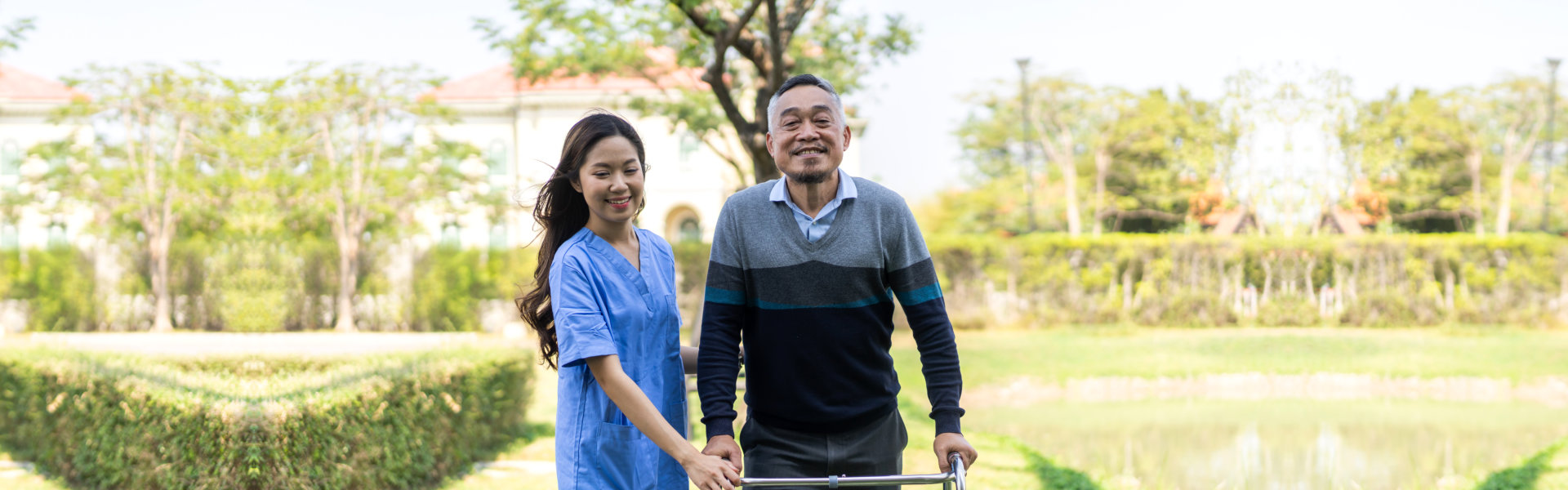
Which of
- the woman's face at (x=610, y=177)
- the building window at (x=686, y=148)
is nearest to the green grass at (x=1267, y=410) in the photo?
the woman's face at (x=610, y=177)

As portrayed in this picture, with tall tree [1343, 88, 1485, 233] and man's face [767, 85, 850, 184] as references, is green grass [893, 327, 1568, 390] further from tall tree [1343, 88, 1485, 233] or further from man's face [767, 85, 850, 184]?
man's face [767, 85, 850, 184]

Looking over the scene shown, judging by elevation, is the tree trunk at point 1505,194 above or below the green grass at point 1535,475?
above

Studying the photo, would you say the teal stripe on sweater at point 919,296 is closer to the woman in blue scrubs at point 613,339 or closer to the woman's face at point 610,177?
the woman in blue scrubs at point 613,339

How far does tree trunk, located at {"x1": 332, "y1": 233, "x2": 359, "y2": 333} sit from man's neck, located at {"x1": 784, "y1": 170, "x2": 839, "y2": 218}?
1491cm

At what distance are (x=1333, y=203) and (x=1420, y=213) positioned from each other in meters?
7.37

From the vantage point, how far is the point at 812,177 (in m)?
2.65

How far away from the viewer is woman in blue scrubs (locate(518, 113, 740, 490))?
7.84 feet

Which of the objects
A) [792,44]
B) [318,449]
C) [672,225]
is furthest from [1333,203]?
[672,225]

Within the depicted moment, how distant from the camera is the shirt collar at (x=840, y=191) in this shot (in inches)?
106

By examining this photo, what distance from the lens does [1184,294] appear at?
15109mm

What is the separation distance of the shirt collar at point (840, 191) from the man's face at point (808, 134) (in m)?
0.06

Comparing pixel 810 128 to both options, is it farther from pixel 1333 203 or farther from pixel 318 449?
pixel 1333 203

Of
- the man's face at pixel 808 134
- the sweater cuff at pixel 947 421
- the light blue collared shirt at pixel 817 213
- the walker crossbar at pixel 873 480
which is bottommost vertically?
the walker crossbar at pixel 873 480

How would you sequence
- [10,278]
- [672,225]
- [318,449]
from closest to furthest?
1. [318,449]
2. [10,278]
3. [672,225]
